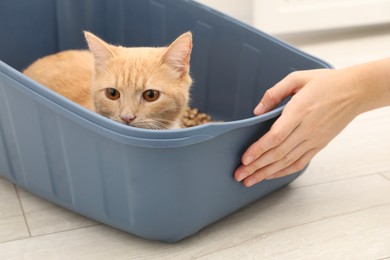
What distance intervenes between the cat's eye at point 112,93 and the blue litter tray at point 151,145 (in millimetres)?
148

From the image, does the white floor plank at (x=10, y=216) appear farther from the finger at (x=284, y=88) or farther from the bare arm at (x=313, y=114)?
the finger at (x=284, y=88)

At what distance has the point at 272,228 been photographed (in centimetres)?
126

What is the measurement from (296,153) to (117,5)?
925 mm

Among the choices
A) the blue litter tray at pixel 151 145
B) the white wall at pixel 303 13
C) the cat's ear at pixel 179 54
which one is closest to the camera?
the blue litter tray at pixel 151 145

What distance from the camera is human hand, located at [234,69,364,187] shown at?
1104 mm

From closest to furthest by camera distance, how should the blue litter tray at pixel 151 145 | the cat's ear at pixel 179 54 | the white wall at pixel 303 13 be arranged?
the blue litter tray at pixel 151 145, the cat's ear at pixel 179 54, the white wall at pixel 303 13

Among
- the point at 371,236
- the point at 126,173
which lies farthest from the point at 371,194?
the point at 126,173

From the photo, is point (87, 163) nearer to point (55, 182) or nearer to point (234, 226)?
point (55, 182)

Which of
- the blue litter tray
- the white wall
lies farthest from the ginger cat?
the white wall

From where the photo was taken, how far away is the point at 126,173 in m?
1.06

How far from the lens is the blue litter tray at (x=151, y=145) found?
1.03 metres


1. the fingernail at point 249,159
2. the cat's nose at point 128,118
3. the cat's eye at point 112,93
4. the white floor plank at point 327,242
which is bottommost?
the white floor plank at point 327,242

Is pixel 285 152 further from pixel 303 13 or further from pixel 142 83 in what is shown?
pixel 303 13

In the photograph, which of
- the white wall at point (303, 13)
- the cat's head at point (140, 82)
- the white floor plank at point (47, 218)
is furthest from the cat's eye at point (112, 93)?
the white wall at point (303, 13)
